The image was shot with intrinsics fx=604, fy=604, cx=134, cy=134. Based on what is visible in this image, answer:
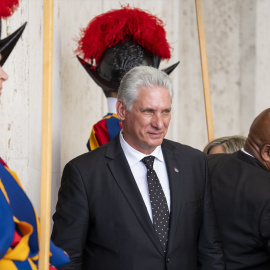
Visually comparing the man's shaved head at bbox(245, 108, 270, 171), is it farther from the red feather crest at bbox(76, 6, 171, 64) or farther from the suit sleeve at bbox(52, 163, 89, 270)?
the red feather crest at bbox(76, 6, 171, 64)

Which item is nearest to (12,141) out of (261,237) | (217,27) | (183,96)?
(261,237)

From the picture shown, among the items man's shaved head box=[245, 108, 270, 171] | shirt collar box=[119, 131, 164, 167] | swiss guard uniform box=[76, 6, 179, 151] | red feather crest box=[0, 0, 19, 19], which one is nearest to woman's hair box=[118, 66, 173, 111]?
shirt collar box=[119, 131, 164, 167]

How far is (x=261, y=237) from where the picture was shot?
6.93 feet

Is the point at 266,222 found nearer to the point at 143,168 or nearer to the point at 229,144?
the point at 143,168

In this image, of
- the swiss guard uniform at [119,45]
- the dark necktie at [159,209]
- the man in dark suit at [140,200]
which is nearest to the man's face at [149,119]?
the man in dark suit at [140,200]

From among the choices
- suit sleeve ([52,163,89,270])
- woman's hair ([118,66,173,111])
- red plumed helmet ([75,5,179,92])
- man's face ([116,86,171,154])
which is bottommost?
suit sleeve ([52,163,89,270])

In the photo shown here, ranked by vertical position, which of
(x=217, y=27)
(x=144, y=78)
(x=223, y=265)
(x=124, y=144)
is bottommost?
(x=223, y=265)

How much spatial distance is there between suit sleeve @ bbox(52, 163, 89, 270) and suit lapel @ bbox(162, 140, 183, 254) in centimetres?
28

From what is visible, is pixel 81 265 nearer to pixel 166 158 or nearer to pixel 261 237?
pixel 166 158

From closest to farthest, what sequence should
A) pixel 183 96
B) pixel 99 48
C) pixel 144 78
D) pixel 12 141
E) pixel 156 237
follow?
pixel 156 237 → pixel 144 78 → pixel 12 141 → pixel 99 48 → pixel 183 96

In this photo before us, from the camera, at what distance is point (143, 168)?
2.07 m

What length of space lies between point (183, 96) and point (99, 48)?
7.95ft

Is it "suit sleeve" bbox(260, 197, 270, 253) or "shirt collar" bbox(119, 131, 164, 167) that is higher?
"shirt collar" bbox(119, 131, 164, 167)

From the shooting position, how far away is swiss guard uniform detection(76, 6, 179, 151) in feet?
9.62
